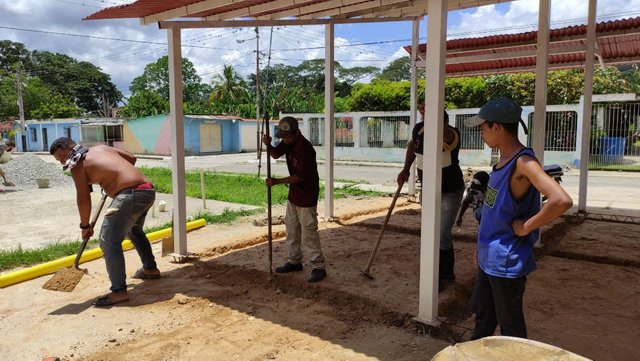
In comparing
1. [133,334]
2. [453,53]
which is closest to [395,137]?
[453,53]

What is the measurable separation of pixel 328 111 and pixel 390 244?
94.9 inches

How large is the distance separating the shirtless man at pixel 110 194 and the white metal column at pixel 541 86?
426 cm

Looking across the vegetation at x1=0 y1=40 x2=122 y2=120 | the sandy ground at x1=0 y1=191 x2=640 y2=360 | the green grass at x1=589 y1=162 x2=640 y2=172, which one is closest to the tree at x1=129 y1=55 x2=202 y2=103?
the vegetation at x1=0 y1=40 x2=122 y2=120

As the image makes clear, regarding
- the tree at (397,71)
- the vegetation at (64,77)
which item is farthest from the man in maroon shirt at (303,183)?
the tree at (397,71)

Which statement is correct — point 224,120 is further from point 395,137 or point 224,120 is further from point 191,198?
point 191,198

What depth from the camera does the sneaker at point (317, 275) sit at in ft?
15.1

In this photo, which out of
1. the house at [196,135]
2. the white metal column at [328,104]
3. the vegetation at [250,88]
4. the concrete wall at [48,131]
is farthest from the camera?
the concrete wall at [48,131]

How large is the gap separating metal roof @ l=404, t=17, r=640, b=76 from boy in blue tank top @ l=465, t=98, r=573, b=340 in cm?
605

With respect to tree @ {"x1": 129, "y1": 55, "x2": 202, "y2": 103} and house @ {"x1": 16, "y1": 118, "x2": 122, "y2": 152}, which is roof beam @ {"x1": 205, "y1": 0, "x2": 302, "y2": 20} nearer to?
house @ {"x1": 16, "y1": 118, "x2": 122, "y2": 152}

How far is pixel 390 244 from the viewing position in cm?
612

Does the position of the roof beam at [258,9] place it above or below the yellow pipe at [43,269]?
above

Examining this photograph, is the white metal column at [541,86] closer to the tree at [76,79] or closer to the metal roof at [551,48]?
the metal roof at [551,48]

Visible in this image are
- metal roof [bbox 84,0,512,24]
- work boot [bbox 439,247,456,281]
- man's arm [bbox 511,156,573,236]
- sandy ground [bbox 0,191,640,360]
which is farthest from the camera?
metal roof [bbox 84,0,512,24]

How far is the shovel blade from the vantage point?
446 cm
